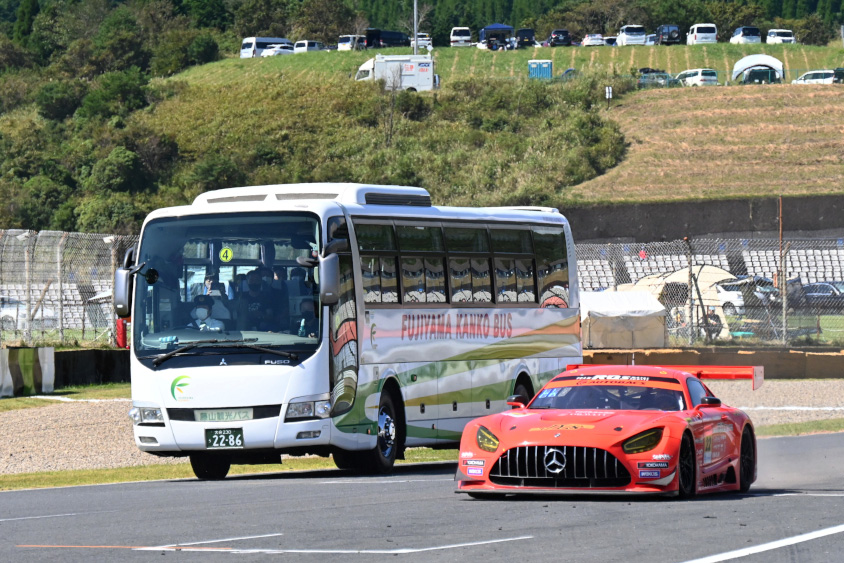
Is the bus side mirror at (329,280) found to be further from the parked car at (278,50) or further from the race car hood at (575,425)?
the parked car at (278,50)

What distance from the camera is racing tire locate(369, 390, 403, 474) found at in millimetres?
15852

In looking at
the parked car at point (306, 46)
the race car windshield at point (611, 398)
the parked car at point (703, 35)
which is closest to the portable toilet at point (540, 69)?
the parked car at point (703, 35)

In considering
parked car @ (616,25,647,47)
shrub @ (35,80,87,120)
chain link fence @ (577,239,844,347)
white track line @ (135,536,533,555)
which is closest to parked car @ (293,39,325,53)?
shrub @ (35,80,87,120)

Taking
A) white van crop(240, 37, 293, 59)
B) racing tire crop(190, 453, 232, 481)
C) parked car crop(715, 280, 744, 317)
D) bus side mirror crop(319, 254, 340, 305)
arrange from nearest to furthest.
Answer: bus side mirror crop(319, 254, 340, 305) < racing tire crop(190, 453, 232, 481) < parked car crop(715, 280, 744, 317) < white van crop(240, 37, 293, 59)

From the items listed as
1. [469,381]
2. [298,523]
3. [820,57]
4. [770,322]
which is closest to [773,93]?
[820,57]

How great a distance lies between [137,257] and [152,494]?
3.09m

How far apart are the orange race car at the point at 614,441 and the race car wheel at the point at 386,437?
3174mm

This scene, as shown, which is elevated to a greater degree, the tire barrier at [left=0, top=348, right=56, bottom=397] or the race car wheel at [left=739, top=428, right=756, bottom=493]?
the race car wheel at [left=739, top=428, right=756, bottom=493]

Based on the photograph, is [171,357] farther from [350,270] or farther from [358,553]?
[358,553]

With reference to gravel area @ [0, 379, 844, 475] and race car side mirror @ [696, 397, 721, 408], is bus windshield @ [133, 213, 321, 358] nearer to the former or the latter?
gravel area @ [0, 379, 844, 475]

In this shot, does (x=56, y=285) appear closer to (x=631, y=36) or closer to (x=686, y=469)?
(x=686, y=469)

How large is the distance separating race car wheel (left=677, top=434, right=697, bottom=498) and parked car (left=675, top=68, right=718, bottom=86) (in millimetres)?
81706

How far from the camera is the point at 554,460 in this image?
1164 centimetres

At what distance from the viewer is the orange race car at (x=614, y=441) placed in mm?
11539
